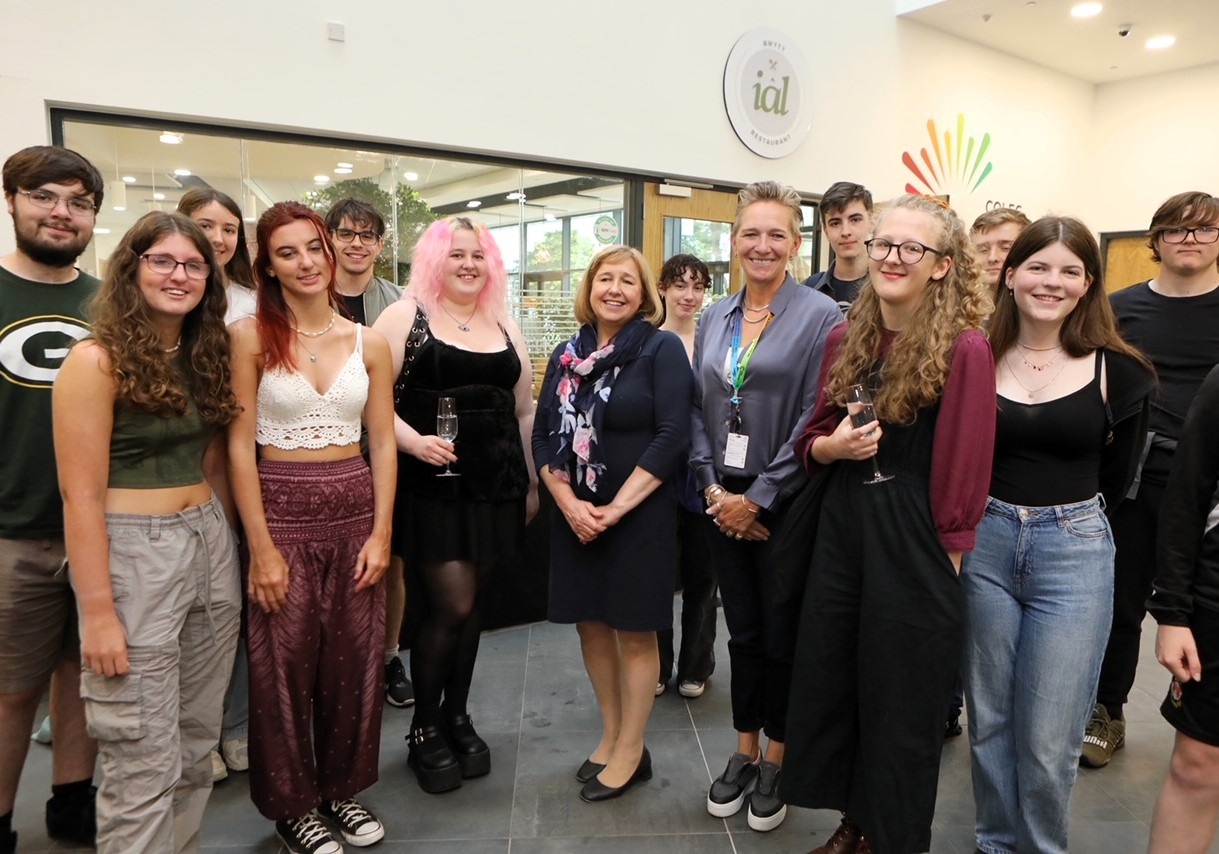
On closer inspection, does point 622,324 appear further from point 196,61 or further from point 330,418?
point 196,61

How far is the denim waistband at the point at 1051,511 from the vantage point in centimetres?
185

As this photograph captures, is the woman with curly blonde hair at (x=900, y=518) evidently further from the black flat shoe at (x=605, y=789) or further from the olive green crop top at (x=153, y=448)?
the olive green crop top at (x=153, y=448)

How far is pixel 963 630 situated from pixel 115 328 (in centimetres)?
216

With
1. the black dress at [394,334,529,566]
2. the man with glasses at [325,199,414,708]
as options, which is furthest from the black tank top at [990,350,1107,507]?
the man with glasses at [325,199,414,708]

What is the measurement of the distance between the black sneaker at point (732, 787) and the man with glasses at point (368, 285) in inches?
54.1

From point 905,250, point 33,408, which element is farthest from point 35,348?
point 905,250

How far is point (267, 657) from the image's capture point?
201 centimetres

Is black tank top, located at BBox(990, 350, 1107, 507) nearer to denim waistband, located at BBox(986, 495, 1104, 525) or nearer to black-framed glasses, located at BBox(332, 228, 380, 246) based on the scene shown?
denim waistband, located at BBox(986, 495, 1104, 525)

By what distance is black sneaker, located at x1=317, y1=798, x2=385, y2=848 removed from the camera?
221 cm

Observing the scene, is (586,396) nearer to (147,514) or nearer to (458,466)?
(458,466)

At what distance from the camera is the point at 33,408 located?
6.25 feet

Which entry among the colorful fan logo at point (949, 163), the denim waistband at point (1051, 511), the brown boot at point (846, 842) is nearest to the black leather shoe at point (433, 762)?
the brown boot at point (846, 842)

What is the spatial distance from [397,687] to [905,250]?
2657mm

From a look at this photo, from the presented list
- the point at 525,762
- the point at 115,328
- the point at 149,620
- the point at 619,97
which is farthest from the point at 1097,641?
the point at 619,97
